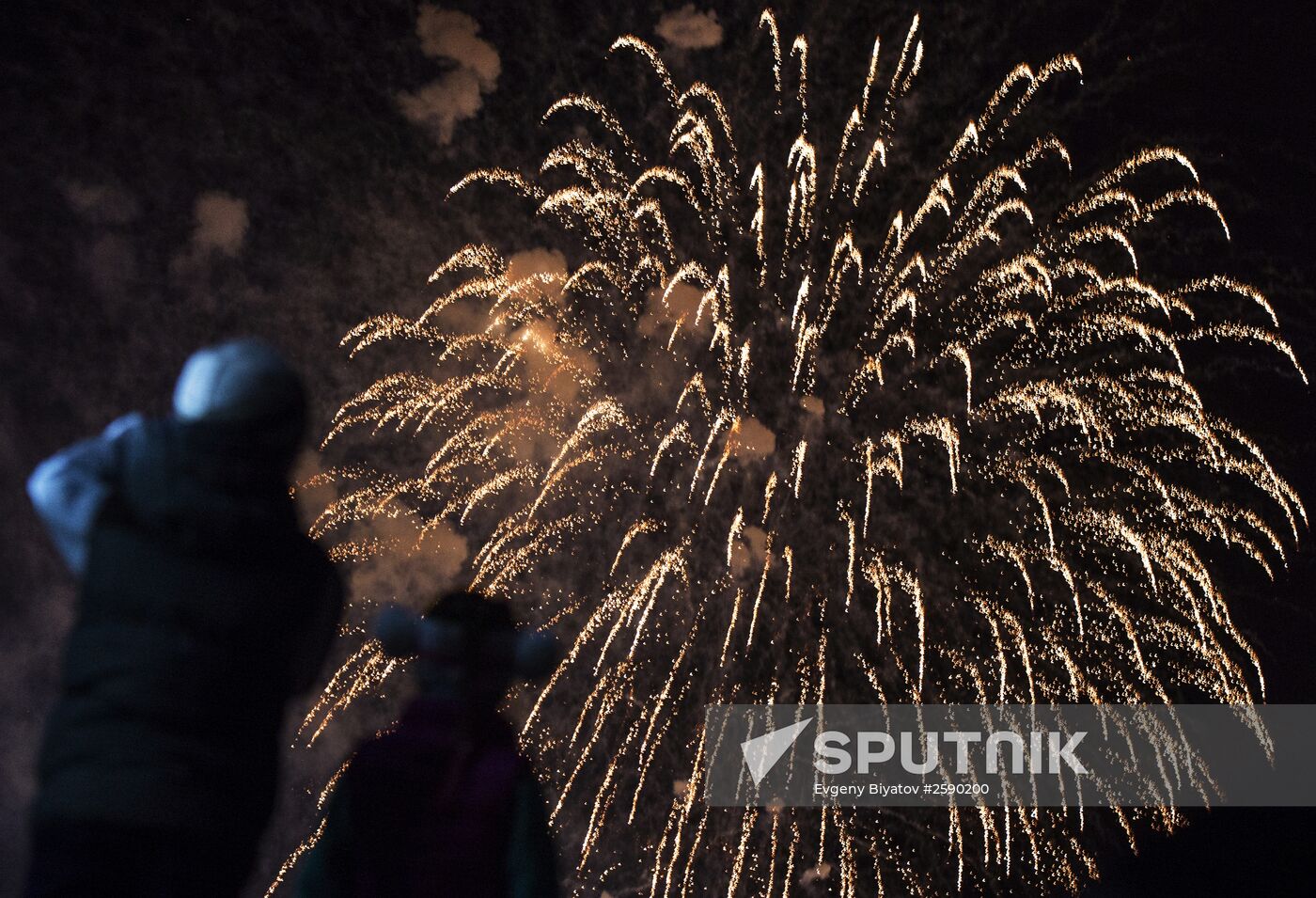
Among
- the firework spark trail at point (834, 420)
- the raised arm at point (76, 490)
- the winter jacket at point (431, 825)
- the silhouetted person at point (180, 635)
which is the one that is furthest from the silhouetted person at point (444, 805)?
the firework spark trail at point (834, 420)

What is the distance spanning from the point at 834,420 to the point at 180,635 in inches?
285

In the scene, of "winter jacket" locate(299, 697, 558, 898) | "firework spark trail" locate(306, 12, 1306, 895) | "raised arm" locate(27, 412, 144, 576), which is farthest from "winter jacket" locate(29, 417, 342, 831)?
"firework spark trail" locate(306, 12, 1306, 895)

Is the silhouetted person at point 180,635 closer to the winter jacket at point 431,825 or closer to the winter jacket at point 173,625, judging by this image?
the winter jacket at point 173,625

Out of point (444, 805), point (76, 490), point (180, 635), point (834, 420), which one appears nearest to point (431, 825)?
point (444, 805)

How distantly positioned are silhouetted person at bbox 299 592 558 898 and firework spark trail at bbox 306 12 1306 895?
658 centimetres

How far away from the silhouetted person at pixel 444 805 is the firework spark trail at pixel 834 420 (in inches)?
259

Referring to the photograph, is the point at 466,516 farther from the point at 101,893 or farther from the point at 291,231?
the point at 101,893

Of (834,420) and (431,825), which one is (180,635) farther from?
(834,420)

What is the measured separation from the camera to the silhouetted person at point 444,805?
2320mm

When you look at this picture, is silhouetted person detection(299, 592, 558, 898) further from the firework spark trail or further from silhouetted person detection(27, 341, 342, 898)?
the firework spark trail

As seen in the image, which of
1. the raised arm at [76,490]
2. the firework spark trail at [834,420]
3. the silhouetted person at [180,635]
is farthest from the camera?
the firework spark trail at [834,420]

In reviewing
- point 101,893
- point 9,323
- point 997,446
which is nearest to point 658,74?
point 997,446

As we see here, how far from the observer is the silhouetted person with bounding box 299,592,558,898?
2320 millimetres

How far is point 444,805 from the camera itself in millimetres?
2346
